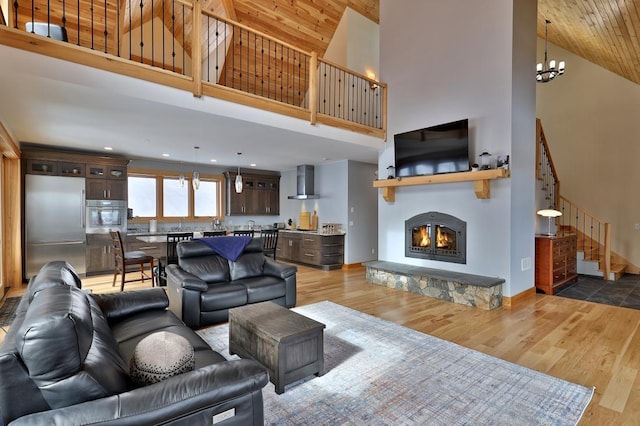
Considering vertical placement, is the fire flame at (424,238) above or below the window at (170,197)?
below

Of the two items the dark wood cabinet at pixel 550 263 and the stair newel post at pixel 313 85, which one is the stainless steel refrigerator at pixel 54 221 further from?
the dark wood cabinet at pixel 550 263

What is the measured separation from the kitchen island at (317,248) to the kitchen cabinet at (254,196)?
4.43 feet

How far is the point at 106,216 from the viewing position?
6520mm

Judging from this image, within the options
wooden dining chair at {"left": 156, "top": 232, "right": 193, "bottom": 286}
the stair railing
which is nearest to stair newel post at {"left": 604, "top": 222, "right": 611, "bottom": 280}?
the stair railing

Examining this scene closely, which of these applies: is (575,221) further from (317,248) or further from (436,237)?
(317,248)

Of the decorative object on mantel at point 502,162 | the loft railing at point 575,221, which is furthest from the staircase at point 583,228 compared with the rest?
the decorative object on mantel at point 502,162

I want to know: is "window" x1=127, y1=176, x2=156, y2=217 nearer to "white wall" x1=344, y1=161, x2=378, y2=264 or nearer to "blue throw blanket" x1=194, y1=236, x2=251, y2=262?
"blue throw blanket" x1=194, y1=236, x2=251, y2=262

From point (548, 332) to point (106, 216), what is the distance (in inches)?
300

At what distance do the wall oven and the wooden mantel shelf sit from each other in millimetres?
5269

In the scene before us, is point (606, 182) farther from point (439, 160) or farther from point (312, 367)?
point (312, 367)

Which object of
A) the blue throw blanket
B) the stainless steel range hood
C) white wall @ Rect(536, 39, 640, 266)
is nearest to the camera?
the blue throw blanket

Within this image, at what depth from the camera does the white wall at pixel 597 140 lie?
6848mm

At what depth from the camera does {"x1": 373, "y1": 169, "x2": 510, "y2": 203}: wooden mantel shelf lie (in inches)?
174

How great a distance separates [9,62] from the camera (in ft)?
8.97
